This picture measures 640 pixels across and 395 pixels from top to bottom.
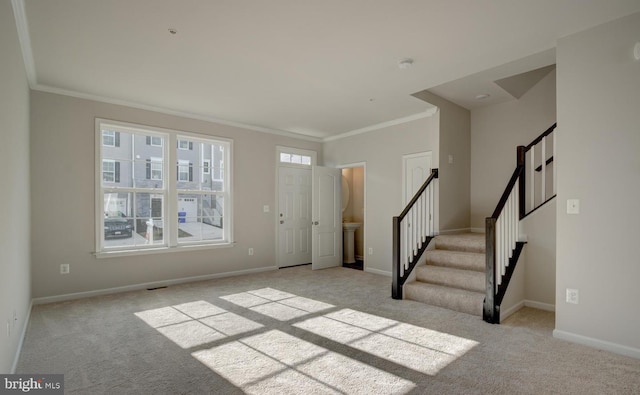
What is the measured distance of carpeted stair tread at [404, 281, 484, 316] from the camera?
353 centimetres

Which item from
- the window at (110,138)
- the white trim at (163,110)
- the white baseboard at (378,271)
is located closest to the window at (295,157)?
the white trim at (163,110)

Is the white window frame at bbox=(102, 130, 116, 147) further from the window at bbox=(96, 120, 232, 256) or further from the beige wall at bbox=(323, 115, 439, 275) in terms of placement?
the beige wall at bbox=(323, 115, 439, 275)

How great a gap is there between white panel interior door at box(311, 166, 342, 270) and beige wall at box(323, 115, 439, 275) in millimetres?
631

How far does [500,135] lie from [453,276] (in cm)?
237

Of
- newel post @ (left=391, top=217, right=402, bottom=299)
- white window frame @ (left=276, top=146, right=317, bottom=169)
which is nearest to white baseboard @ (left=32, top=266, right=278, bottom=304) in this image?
white window frame @ (left=276, top=146, right=317, bottom=169)

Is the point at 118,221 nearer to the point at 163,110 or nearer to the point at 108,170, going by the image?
the point at 108,170

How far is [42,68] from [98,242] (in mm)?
2141

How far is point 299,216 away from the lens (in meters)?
6.56

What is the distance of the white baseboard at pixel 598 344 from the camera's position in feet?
8.34

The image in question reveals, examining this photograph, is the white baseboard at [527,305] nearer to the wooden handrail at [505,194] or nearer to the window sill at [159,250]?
the wooden handrail at [505,194]

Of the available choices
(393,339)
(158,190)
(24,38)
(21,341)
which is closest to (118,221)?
(158,190)

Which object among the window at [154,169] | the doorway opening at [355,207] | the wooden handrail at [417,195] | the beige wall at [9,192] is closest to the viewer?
the beige wall at [9,192]

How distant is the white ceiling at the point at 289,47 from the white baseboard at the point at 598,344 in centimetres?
259

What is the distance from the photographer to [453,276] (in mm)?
3945
